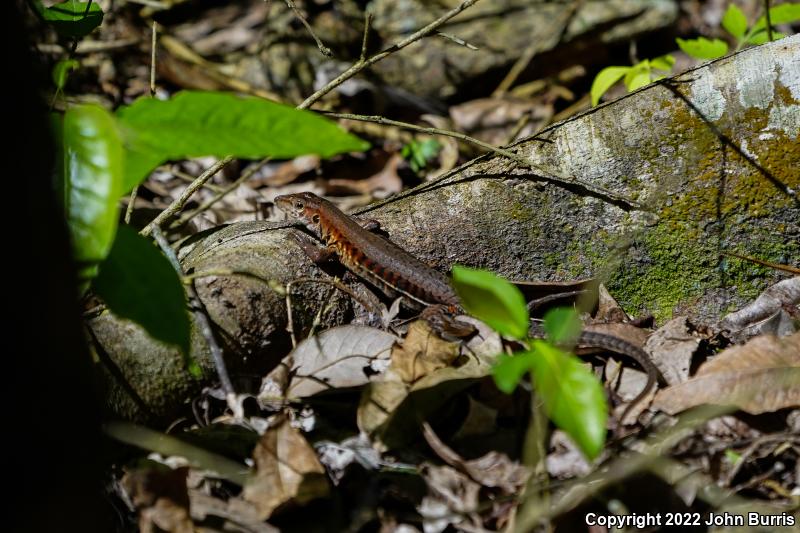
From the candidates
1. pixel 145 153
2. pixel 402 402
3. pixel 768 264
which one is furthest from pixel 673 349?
pixel 145 153

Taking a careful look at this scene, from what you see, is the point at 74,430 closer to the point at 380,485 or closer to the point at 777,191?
the point at 380,485

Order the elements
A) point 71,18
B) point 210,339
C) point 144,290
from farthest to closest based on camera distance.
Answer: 1. point 210,339
2. point 71,18
3. point 144,290

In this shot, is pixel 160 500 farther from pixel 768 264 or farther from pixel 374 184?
pixel 374 184

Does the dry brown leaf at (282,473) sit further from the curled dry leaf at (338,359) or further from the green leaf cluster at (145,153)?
the green leaf cluster at (145,153)

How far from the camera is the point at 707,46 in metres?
4.19

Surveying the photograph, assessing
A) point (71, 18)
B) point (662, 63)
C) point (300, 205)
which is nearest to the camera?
point (71, 18)

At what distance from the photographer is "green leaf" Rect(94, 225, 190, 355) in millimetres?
1951

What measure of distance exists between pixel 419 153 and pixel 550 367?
4.48 m

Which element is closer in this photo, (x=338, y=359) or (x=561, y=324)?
(x=561, y=324)

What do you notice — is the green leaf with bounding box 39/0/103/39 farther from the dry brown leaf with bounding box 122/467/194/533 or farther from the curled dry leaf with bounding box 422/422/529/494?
the curled dry leaf with bounding box 422/422/529/494

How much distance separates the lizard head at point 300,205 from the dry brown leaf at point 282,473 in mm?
2282

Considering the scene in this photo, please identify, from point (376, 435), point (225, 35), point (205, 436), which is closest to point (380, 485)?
A: point (376, 435)

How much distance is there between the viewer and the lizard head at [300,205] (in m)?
4.74

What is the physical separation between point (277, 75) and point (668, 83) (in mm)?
4496
